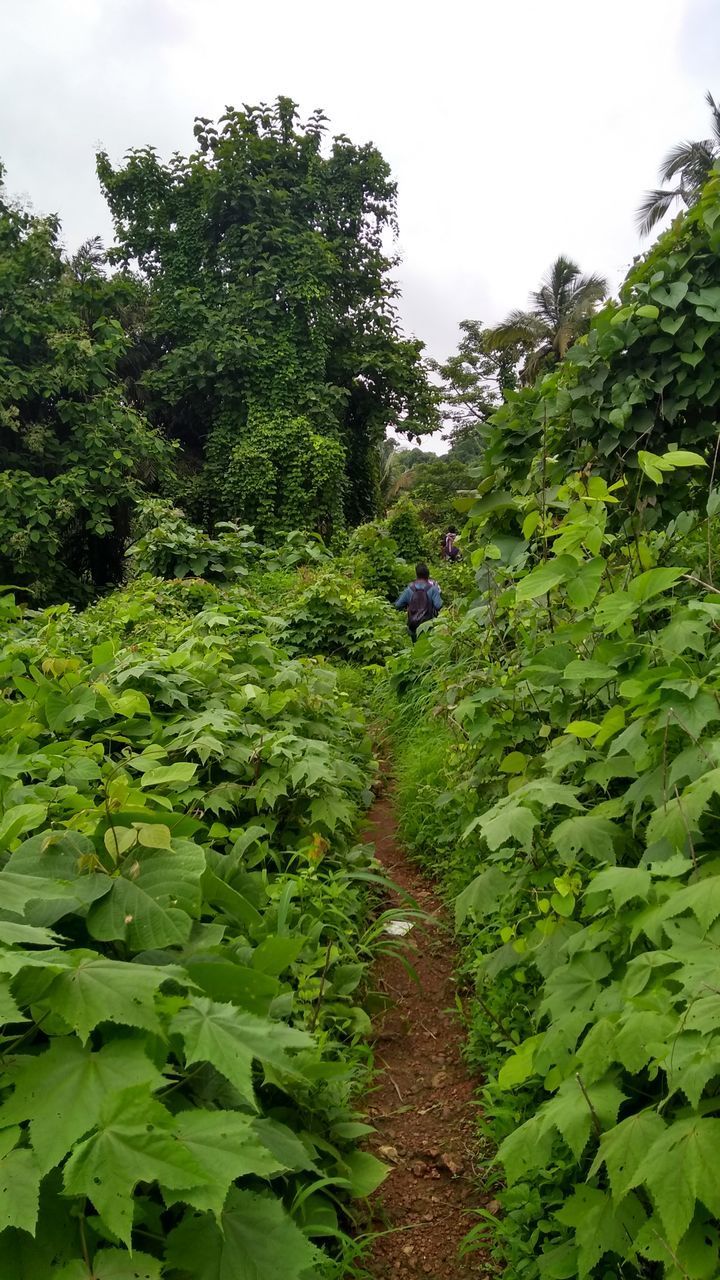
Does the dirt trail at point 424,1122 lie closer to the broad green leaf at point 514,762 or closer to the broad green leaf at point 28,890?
the broad green leaf at point 514,762

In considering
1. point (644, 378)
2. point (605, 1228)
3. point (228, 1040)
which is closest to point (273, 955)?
point (228, 1040)

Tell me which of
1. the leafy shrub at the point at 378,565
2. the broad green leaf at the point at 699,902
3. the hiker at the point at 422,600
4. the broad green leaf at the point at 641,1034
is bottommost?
the broad green leaf at the point at 641,1034

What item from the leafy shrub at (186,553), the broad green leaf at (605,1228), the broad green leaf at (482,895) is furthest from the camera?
the leafy shrub at (186,553)

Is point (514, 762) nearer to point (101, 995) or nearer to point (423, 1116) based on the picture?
point (423, 1116)

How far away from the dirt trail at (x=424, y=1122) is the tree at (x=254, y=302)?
48.8 feet

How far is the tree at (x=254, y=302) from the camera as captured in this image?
17.5 metres

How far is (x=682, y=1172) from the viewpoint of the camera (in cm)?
127

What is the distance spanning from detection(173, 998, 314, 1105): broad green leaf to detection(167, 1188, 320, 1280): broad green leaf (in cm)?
27

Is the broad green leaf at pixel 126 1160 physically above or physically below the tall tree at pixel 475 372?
below

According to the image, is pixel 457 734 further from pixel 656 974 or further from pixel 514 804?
pixel 656 974

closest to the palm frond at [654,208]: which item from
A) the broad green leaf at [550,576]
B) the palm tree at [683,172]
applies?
the palm tree at [683,172]

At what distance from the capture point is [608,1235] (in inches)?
62.6

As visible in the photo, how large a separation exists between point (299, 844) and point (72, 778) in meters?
1.33

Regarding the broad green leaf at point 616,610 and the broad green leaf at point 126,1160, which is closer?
the broad green leaf at point 126,1160
